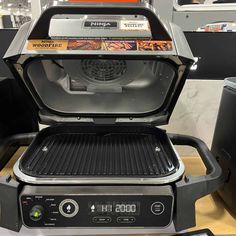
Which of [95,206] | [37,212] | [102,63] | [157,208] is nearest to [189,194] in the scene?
[157,208]

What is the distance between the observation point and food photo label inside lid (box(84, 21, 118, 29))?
2.26 ft

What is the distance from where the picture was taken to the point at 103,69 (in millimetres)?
846

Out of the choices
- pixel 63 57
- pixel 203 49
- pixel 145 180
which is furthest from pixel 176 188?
pixel 203 49

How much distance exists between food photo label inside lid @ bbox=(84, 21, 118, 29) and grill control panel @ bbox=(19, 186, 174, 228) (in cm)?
38

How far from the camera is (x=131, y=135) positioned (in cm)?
87

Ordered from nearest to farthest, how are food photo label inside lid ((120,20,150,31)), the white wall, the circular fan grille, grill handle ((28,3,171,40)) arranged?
grill handle ((28,3,171,40)) → food photo label inside lid ((120,20,150,31)) → the circular fan grille → the white wall

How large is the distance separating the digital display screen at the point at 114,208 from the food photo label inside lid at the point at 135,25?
0.41 meters

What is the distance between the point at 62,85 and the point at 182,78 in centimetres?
37

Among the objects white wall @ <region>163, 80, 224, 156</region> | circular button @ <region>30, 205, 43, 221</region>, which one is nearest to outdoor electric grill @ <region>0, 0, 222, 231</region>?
circular button @ <region>30, 205, 43, 221</region>

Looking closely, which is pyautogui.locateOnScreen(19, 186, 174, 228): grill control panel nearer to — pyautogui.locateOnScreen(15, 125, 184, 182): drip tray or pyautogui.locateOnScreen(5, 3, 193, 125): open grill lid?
pyautogui.locateOnScreen(15, 125, 184, 182): drip tray

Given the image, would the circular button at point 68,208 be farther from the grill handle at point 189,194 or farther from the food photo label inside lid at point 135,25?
the food photo label inside lid at point 135,25

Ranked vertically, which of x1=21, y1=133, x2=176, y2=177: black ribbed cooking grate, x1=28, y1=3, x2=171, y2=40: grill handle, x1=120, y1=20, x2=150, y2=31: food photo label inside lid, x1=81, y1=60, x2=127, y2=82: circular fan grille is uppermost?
x1=28, y1=3, x2=171, y2=40: grill handle

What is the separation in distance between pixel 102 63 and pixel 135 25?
0.58 ft

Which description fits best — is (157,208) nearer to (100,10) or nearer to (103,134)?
(103,134)
